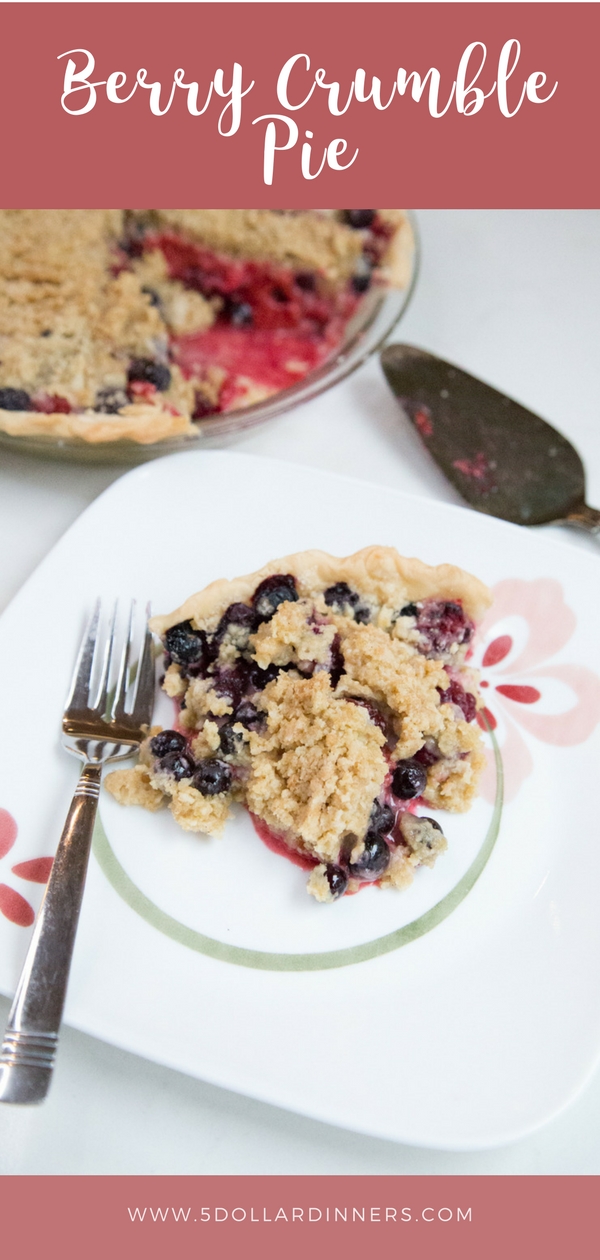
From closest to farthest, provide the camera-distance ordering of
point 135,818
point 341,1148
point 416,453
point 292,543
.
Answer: point 341,1148, point 135,818, point 292,543, point 416,453

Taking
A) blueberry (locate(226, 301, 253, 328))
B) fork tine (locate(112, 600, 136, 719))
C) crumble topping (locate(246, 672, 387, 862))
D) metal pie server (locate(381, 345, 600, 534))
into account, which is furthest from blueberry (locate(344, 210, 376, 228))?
crumble topping (locate(246, 672, 387, 862))

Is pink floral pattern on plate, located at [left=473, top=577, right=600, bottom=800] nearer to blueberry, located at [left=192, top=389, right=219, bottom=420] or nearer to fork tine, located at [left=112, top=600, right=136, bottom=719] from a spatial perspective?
fork tine, located at [left=112, top=600, right=136, bottom=719]

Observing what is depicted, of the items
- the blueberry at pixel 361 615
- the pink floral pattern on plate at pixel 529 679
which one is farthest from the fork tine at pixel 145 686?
the pink floral pattern on plate at pixel 529 679

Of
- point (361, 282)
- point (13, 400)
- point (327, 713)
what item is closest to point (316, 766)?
point (327, 713)

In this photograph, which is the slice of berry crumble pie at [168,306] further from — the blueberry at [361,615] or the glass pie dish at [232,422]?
the blueberry at [361,615]

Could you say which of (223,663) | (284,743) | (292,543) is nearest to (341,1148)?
(284,743)

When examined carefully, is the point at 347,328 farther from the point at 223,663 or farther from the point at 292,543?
the point at 223,663
